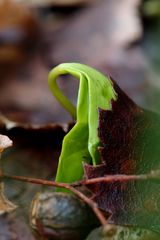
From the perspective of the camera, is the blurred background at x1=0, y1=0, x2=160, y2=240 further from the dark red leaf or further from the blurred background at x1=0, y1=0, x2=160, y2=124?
the dark red leaf

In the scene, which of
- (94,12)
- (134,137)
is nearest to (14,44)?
(94,12)

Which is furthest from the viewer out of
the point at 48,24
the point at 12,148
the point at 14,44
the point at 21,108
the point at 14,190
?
the point at 48,24

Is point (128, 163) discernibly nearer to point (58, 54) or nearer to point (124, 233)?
point (124, 233)

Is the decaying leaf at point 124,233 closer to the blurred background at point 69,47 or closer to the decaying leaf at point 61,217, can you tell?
the decaying leaf at point 61,217

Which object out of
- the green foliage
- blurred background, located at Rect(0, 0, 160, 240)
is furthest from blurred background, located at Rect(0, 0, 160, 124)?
the green foliage

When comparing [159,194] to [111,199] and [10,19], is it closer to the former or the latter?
[111,199]

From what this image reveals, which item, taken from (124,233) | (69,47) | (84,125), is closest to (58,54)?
(69,47)

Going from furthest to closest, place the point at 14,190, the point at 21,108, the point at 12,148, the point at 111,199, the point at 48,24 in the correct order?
the point at 48,24 → the point at 21,108 → the point at 12,148 → the point at 14,190 → the point at 111,199
